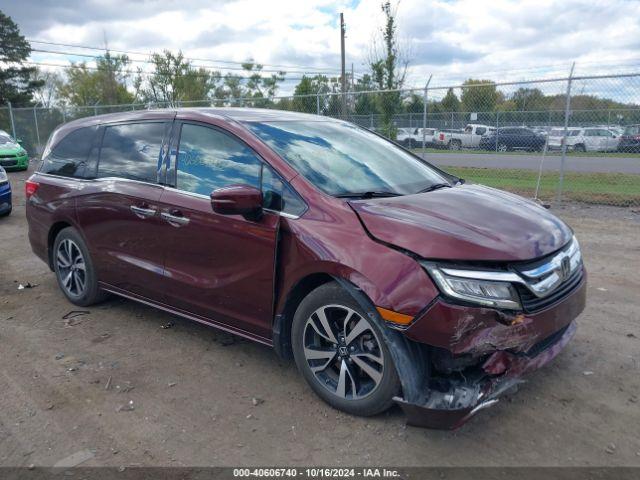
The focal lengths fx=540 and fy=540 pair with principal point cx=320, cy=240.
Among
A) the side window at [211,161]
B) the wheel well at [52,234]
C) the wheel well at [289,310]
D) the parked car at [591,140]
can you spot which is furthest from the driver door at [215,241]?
the parked car at [591,140]

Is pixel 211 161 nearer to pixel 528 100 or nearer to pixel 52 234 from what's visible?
pixel 52 234

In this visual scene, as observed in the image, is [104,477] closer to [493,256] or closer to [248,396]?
[248,396]

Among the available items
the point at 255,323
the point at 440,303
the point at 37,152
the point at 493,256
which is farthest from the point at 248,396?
the point at 37,152

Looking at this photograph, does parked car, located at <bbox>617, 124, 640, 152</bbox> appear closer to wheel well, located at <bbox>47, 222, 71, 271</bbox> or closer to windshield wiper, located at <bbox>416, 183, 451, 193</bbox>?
windshield wiper, located at <bbox>416, 183, 451, 193</bbox>

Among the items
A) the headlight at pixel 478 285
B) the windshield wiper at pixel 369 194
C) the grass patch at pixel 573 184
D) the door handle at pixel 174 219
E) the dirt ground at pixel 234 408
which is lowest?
the dirt ground at pixel 234 408

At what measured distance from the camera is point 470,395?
2.68 metres

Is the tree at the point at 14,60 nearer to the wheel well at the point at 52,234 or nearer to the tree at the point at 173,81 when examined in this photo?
the tree at the point at 173,81

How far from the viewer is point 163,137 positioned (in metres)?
4.06

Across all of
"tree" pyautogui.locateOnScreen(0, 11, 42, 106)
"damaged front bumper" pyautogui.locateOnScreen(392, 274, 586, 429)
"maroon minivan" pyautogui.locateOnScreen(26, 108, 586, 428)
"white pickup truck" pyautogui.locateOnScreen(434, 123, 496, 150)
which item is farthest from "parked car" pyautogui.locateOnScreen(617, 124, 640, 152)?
"tree" pyautogui.locateOnScreen(0, 11, 42, 106)

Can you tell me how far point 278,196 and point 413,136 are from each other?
11.5 meters

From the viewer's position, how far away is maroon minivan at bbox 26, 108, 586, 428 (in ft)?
8.88

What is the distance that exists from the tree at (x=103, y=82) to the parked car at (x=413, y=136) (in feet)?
112

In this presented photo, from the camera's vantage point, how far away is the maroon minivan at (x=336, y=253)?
2707mm

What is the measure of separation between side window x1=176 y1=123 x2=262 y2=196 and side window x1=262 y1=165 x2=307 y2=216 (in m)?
0.07
